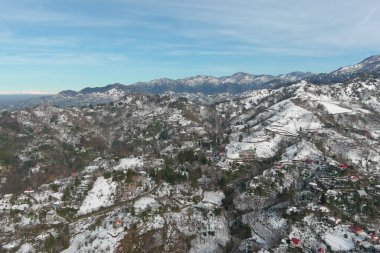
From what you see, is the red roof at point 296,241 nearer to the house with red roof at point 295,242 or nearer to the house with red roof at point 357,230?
the house with red roof at point 295,242

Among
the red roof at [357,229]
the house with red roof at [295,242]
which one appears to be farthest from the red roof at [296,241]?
the red roof at [357,229]

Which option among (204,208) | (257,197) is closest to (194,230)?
(204,208)

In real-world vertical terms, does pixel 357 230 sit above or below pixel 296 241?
above

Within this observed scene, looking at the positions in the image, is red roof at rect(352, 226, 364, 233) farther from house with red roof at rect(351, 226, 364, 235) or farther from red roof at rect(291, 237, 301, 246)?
red roof at rect(291, 237, 301, 246)

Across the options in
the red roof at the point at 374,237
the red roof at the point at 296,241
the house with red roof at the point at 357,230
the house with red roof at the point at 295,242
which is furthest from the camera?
the house with red roof at the point at 357,230

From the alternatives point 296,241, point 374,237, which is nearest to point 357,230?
point 374,237

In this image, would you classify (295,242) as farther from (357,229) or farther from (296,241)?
(357,229)

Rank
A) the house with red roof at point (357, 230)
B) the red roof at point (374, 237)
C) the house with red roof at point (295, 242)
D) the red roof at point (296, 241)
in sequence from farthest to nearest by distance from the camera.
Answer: the house with red roof at point (357, 230) < the red roof at point (296, 241) < the house with red roof at point (295, 242) < the red roof at point (374, 237)

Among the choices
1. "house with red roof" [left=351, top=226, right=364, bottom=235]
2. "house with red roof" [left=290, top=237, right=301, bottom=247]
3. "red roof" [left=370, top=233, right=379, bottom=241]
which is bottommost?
"house with red roof" [left=290, top=237, right=301, bottom=247]

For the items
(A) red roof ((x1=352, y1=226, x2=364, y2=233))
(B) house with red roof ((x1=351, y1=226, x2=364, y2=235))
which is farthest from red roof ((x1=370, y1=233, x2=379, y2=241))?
(A) red roof ((x1=352, y1=226, x2=364, y2=233))

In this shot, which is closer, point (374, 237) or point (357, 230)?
point (374, 237)

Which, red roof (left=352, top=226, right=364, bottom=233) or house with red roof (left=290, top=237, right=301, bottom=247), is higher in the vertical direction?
red roof (left=352, top=226, right=364, bottom=233)

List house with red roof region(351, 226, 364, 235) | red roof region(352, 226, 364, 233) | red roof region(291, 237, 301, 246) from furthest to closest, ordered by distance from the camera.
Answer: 1. red roof region(352, 226, 364, 233)
2. house with red roof region(351, 226, 364, 235)
3. red roof region(291, 237, 301, 246)
